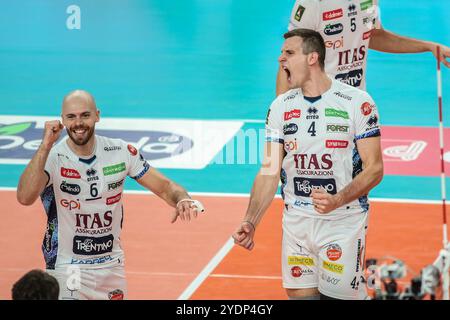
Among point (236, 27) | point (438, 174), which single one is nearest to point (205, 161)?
point (438, 174)

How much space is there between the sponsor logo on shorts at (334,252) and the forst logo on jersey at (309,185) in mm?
435

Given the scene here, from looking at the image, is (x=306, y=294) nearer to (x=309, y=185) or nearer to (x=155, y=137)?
(x=309, y=185)

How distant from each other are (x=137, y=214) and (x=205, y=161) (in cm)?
232

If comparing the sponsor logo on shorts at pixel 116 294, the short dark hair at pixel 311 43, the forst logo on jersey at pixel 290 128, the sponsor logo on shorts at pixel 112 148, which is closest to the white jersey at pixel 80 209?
the sponsor logo on shorts at pixel 112 148

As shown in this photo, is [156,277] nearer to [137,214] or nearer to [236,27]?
[137,214]

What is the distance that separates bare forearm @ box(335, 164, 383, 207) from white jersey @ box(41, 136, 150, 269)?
1.91 metres

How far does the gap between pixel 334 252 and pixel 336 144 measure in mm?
856

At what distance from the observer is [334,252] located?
8.53 metres

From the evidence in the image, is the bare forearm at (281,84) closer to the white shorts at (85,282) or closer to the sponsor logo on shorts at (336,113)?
the sponsor logo on shorts at (336,113)

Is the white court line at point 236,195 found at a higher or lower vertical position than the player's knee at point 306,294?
higher

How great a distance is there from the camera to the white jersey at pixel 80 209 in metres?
8.75

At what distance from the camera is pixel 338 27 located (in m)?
10.0

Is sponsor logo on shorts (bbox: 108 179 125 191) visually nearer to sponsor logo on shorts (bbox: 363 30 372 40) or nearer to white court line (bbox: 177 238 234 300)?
white court line (bbox: 177 238 234 300)
